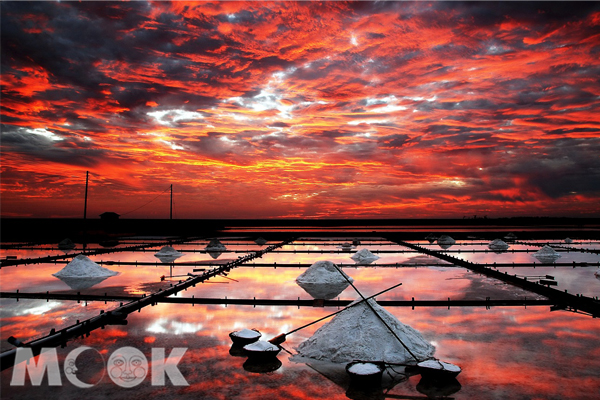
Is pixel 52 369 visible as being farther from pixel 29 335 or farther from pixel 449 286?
Answer: pixel 449 286

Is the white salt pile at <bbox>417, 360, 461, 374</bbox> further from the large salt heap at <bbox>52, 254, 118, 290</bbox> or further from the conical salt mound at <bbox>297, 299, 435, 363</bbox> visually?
the large salt heap at <bbox>52, 254, 118, 290</bbox>

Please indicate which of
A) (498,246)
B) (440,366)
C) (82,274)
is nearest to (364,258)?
(498,246)

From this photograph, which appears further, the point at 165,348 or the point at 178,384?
the point at 165,348

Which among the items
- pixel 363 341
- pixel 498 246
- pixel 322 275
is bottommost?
pixel 363 341

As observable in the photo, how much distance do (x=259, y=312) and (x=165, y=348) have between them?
11.6ft

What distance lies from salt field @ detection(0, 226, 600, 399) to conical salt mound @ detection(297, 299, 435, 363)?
0.03 metres

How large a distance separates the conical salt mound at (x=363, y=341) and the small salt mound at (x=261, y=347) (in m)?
0.70

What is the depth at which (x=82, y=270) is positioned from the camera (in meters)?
17.6

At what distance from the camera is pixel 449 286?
15.1 meters

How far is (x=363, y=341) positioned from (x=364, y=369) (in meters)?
1.23

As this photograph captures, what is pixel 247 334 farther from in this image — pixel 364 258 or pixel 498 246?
pixel 498 246

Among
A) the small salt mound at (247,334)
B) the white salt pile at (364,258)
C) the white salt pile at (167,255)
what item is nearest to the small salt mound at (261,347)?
the small salt mound at (247,334)

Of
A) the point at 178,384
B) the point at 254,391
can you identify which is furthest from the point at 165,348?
the point at 254,391

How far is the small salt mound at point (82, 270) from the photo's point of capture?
682 inches
